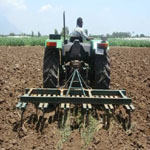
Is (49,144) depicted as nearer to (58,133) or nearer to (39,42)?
(58,133)

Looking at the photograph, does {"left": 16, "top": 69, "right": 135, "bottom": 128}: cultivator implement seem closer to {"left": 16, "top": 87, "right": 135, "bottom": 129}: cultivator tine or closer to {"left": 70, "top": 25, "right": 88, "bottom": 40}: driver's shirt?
{"left": 16, "top": 87, "right": 135, "bottom": 129}: cultivator tine

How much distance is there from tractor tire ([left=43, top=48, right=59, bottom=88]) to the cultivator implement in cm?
36

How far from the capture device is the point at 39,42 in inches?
887

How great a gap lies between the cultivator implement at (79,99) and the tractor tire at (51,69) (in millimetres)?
356

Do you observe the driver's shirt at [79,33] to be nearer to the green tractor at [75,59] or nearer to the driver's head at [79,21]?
the driver's head at [79,21]

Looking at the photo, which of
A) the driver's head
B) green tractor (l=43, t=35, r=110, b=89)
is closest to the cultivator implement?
green tractor (l=43, t=35, r=110, b=89)

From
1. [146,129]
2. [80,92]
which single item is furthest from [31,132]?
[146,129]

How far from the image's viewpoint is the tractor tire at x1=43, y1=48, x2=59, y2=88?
13.1 ft

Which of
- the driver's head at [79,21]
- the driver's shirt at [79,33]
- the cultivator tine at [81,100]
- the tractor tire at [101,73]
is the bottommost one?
the cultivator tine at [81,100]

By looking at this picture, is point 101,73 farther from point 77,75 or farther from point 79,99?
point 79,99

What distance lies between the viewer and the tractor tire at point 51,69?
401cm

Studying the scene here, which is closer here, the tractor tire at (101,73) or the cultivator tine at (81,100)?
the cultivator tine at (81,100)

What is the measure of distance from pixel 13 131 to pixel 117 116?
1.75 m

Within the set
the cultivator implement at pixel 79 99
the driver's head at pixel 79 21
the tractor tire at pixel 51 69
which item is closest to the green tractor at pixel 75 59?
the tractor tire at pixel 51 69
